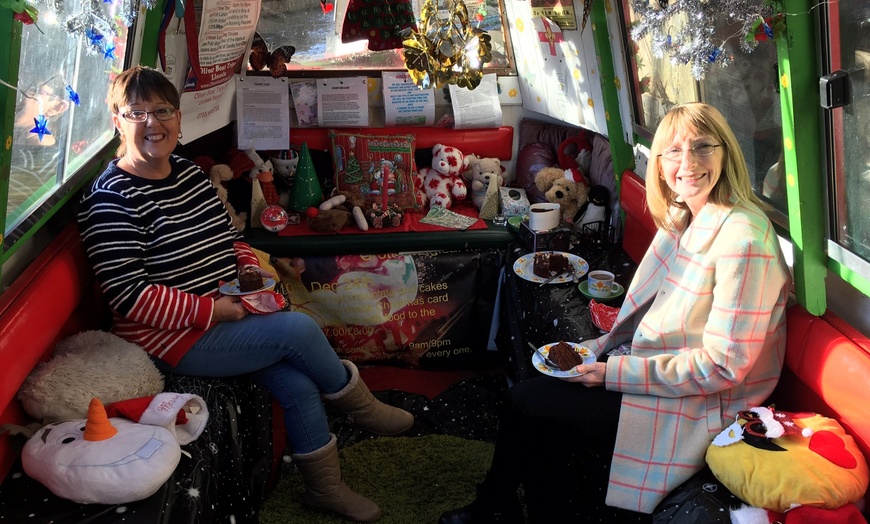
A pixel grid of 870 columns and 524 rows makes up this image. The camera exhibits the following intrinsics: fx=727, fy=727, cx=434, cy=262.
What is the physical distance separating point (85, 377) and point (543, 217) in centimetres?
202

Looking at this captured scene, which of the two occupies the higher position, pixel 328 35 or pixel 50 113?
pixel 328 35

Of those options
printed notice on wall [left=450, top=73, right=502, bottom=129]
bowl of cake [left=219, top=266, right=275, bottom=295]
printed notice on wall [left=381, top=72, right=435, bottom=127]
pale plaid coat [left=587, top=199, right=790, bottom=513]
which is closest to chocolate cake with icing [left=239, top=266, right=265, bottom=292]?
bowl of cake [left=219, top=266, right=275, bottom=295]

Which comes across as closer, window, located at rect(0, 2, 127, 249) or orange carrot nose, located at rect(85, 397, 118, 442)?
orange carrot nose, located at rect(85, 397, 118, 442)

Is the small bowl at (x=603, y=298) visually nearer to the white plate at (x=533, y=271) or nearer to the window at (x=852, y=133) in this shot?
the white plate at (x=533, y=271)

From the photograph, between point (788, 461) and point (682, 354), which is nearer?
point (788, 461)

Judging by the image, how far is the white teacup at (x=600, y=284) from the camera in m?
2.86

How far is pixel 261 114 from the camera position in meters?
3.82

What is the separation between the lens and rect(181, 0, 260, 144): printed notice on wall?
334cm

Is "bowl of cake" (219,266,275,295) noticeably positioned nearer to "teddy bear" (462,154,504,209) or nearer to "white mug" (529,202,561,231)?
"white mug" (529,202,561,231)

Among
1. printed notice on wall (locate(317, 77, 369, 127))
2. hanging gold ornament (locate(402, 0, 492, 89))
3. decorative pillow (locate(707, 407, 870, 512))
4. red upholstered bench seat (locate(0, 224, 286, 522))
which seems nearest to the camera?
decorative pillow (locate(707, 407, 870, 512))

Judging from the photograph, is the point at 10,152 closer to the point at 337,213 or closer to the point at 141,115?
the point at 141,115

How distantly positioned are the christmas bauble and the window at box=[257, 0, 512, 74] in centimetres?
87

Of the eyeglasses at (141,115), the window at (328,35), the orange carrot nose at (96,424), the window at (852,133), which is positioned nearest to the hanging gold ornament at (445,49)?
the window at (328,35)

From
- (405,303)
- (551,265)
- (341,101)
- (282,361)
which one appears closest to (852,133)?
(551,265)
